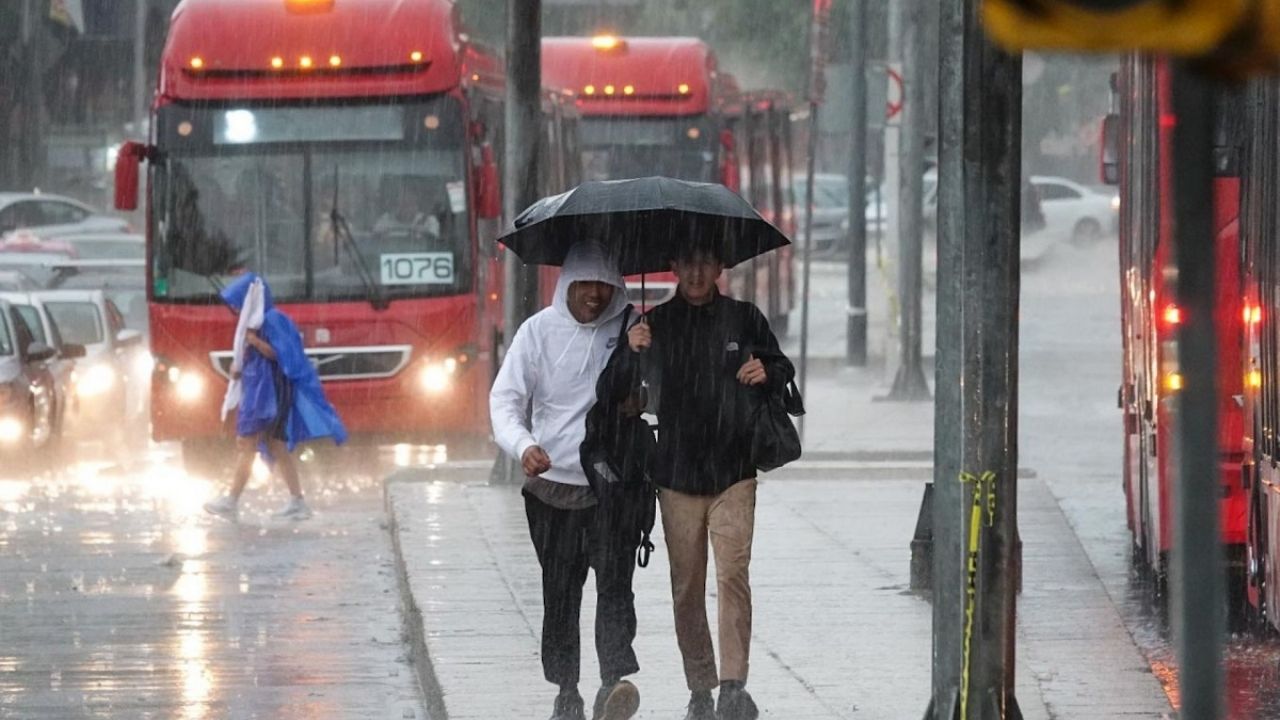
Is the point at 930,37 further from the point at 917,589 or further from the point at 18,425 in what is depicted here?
the point at 917,589

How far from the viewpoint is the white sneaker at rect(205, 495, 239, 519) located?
1437 centimetres

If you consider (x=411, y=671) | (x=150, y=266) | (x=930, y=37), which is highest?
(x=930, y=37)

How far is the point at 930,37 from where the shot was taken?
74.3 feet

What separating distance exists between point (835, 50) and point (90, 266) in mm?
21930

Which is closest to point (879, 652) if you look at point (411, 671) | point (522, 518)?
point (411, 671)

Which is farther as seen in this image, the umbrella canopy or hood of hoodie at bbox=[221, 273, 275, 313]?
hood of hoodie at bbox=[221, 273, 275, 313]

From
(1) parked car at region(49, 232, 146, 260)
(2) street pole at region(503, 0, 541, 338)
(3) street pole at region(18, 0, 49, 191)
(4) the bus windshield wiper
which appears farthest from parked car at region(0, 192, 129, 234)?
(2) street pole at region(503, 0, 541, 338)

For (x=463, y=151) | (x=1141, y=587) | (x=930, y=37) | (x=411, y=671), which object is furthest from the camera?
(x=930, y=37)

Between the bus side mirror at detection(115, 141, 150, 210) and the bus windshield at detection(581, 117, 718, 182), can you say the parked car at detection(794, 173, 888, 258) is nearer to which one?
the bus windshield at detection(581, 117, 718, 182)

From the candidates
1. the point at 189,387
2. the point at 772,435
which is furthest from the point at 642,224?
the point at 189,387

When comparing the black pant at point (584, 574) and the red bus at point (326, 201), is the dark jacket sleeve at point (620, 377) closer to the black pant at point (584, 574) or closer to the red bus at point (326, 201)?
the black pant at point (584, 574)

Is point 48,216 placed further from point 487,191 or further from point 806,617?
point 806,617

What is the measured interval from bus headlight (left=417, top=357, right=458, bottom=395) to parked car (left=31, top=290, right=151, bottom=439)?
5461 mm

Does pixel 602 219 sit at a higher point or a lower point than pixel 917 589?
higher
